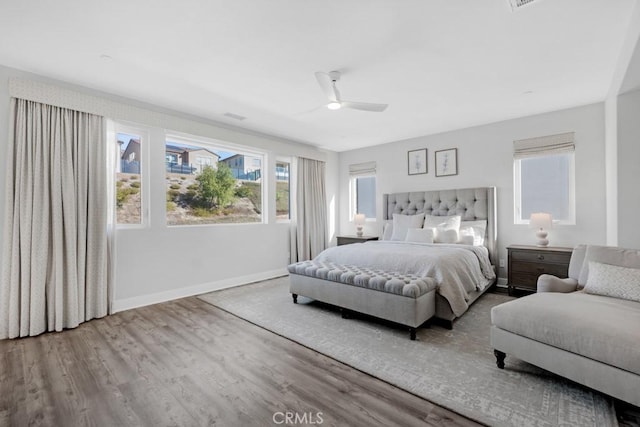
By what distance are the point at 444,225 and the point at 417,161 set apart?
1.44 m

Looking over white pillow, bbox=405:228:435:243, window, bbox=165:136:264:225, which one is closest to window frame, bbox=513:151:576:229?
white pillow, bbox=405:228:435:243

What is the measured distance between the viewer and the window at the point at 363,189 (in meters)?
6.23

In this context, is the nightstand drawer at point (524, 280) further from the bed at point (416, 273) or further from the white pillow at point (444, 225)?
the white pillow at point (444, 225)

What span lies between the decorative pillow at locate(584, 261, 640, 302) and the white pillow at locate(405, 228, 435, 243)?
2084mm

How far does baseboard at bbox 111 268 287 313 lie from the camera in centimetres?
358

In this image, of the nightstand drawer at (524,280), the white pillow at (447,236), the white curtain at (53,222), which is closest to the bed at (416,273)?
the white pillow at (447,236)

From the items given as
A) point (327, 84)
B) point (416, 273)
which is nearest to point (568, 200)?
point (416, 273)

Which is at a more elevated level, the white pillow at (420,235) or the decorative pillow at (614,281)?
the white pillow at (420,235)

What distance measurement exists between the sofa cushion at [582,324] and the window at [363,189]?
13.6 feet

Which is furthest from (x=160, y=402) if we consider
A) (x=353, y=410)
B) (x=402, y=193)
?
(x=402, y=193)

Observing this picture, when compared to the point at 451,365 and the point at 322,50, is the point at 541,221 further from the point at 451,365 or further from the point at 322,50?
the point at 322,50

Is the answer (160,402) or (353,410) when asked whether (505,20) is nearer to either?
(353,410)

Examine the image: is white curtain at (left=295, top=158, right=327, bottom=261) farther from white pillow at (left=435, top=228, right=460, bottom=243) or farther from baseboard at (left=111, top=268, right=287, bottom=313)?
white pillow at (left=435, top=228, right=460, bottom=243)

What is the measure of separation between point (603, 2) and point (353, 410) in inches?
120
